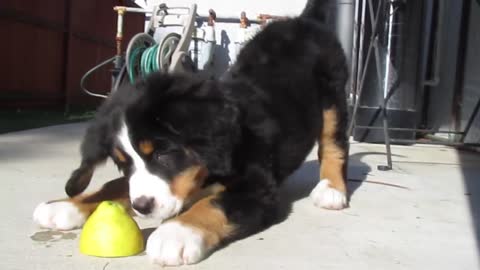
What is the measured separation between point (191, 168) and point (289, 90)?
0.81 metres

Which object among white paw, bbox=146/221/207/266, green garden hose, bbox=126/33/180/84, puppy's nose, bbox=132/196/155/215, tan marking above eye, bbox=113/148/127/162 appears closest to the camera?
white paw, bbox=146/221/207/266

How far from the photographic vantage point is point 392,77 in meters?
4.52

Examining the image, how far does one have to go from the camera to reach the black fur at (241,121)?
65.1 inches

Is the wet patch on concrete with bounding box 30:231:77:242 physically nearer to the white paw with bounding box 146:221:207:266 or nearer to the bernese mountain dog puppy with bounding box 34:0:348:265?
the bernese mountain dog puppy with bounding box 34:0:348:265

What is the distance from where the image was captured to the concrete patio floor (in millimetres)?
1540

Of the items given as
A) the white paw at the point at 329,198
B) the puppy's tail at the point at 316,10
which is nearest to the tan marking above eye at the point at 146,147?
the white paw at the point at 329,198

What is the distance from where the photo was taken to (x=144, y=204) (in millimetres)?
1583

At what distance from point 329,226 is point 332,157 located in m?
0.62

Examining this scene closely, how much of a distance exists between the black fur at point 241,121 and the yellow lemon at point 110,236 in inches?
6.8

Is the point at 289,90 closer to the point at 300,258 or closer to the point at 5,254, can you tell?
the point at 300,258

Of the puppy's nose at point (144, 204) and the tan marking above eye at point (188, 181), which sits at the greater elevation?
the tan marking above eye at point (188, 181)

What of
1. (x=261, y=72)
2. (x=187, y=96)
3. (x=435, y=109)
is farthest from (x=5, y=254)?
(x=435, y=109)

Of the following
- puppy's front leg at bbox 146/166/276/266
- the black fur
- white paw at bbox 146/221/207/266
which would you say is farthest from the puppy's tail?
white paw at bbox 146/221/207/266

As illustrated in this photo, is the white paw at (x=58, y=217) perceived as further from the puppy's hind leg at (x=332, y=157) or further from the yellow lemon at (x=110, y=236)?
the puppy's hind leg at (x=332, y=157)
